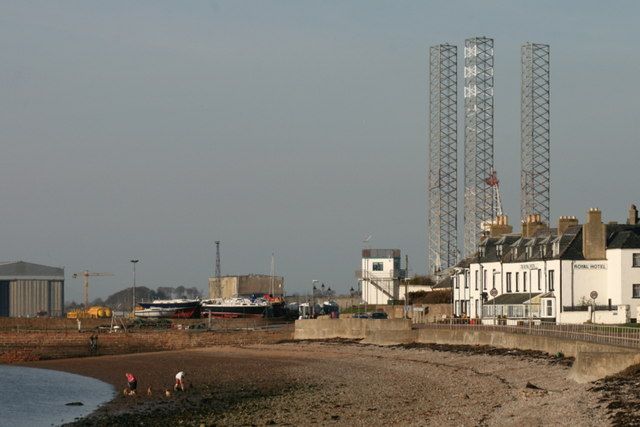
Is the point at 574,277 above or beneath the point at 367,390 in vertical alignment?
above

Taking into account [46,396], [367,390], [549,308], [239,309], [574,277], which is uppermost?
[574,277]

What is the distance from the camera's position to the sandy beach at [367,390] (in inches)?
1211

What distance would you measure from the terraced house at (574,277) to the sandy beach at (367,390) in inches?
440

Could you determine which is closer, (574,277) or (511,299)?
(574,277)

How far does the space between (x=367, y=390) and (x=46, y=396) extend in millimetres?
17971

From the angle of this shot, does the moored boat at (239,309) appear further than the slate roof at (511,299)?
Yes

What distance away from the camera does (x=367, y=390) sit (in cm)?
4297

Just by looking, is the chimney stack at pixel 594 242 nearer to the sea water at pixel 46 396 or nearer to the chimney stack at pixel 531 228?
the chimney stack at pixel 531 228

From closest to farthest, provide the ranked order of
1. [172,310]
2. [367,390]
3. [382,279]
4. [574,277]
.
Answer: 1. [367,390]
2. [574,277]
3. [382,279]
4. [172,310]

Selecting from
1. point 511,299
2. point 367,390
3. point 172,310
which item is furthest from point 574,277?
point 172,310

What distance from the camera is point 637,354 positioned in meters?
33.4

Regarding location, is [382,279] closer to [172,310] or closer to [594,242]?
[172,310]

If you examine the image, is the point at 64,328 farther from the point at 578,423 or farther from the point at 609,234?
the point at 578,423

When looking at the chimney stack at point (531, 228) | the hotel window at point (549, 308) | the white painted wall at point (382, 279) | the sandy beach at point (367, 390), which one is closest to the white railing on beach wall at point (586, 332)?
the hotel window at point (549, 308)
